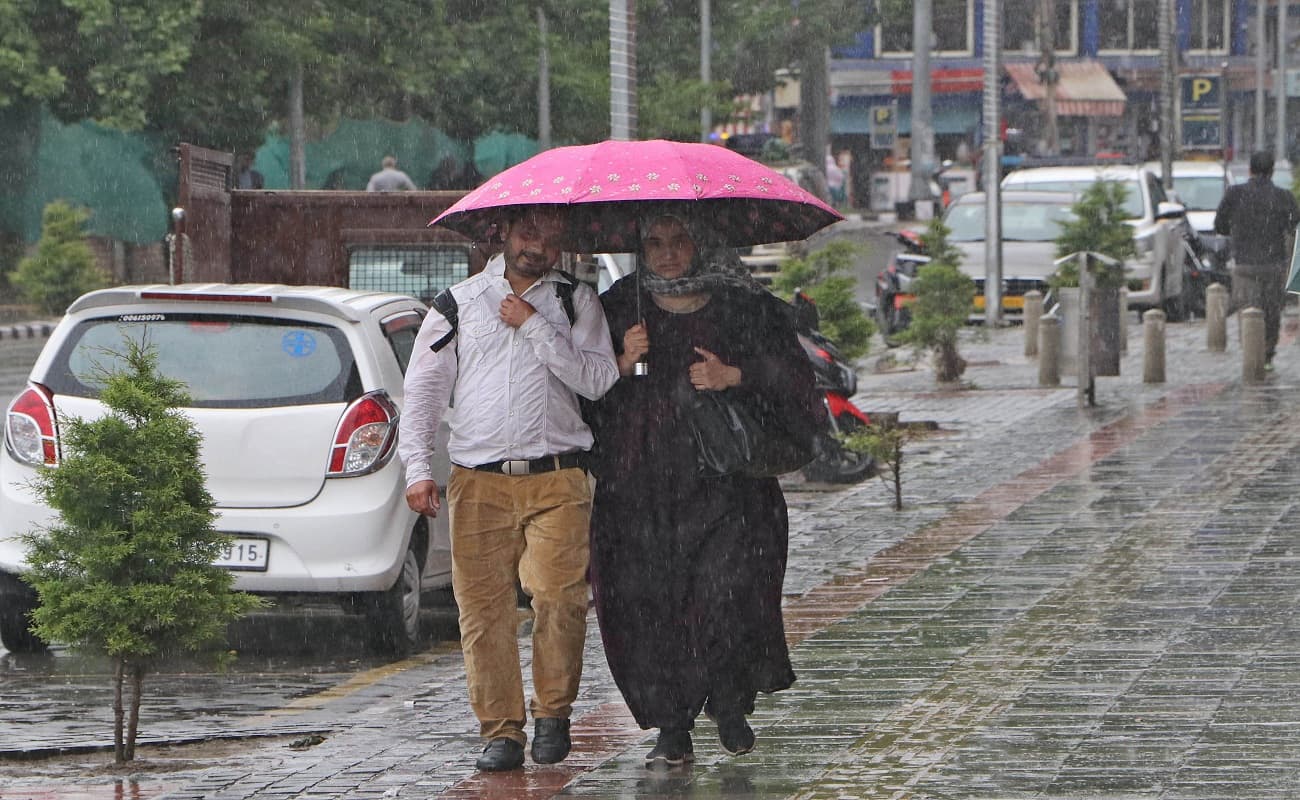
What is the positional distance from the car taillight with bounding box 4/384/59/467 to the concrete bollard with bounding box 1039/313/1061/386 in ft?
37.1

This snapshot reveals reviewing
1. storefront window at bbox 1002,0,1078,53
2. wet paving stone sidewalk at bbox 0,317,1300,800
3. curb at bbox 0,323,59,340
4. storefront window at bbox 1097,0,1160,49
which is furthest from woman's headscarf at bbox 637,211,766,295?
storefront window at bbox 1097,0,1160,49

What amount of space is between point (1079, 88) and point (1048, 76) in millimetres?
8809

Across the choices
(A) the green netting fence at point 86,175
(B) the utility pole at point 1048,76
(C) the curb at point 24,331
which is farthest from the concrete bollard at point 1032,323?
(B) the utility pole at point 1048,76

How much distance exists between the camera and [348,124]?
37438mm

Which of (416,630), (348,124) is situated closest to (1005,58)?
(348,124)

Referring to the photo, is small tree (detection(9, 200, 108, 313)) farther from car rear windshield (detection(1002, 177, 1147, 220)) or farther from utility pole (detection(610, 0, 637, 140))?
utility pole (detection(610, 0, 637, 140))

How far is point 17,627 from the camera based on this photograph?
9250 mm

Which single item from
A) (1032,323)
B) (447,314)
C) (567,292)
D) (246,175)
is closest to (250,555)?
(447,314)

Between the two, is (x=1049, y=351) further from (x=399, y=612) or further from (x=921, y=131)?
(x=921, y=131)

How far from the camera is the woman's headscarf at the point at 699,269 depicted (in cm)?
631

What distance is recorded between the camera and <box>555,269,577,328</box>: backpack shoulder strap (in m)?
6.48

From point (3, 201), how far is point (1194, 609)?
26408 millimetres

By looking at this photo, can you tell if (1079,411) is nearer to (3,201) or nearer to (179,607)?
(179,607)

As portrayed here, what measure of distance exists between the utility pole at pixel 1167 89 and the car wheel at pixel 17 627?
27.6m
